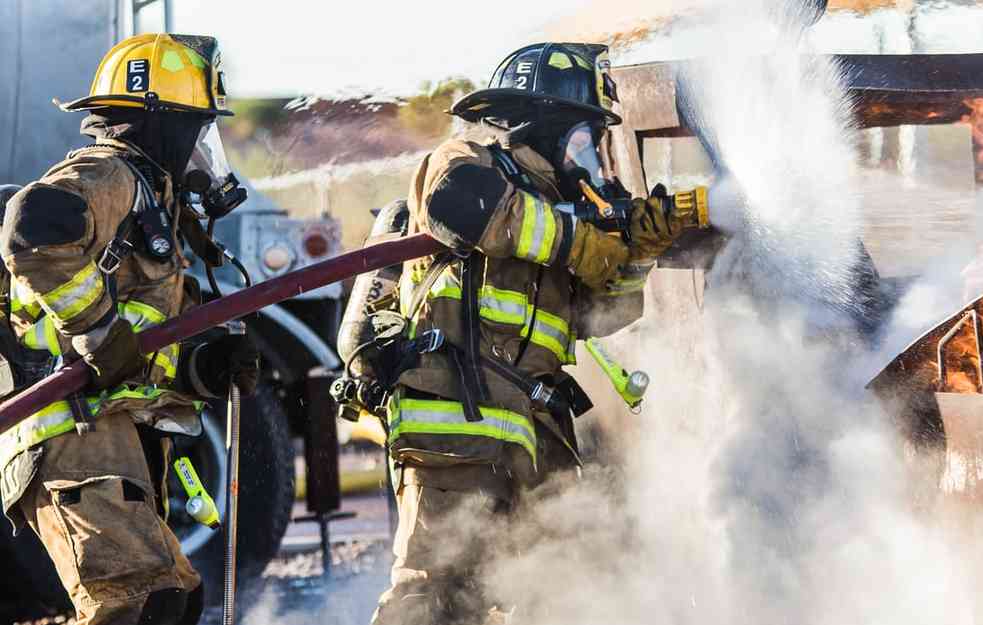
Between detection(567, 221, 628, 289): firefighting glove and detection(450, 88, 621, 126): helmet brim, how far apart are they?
0.36 metres

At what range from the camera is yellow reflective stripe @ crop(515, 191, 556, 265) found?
3.55 m

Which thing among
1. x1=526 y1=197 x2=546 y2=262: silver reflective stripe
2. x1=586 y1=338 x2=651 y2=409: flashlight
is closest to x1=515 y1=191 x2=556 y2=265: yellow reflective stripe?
x1=526 y1=197 x2=546 y2=262: silver reflective stripe

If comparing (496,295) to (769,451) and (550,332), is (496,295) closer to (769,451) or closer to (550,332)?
(550,332)

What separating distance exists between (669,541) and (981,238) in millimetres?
1442

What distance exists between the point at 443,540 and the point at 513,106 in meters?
1.23

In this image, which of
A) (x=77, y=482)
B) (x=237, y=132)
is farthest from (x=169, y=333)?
(x=237, y=132)

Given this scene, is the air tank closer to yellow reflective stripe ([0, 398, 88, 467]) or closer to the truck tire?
yellow reflective stripe ([0, 398, 88, 467])

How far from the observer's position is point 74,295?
338cm

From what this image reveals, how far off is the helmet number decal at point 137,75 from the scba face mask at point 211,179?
220mm

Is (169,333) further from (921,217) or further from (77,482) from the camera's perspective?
(921,217)

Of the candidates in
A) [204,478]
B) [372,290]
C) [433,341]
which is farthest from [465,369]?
[204,478]

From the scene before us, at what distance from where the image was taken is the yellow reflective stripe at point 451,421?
3.65 m

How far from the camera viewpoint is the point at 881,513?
389 centimetres

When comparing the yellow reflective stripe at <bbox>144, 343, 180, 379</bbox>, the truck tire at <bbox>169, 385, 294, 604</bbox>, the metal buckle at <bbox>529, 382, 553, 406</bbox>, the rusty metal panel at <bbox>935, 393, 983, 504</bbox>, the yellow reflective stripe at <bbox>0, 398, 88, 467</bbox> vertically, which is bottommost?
the truck tire at <bbox>169, 385, 294, 604</bbox>
